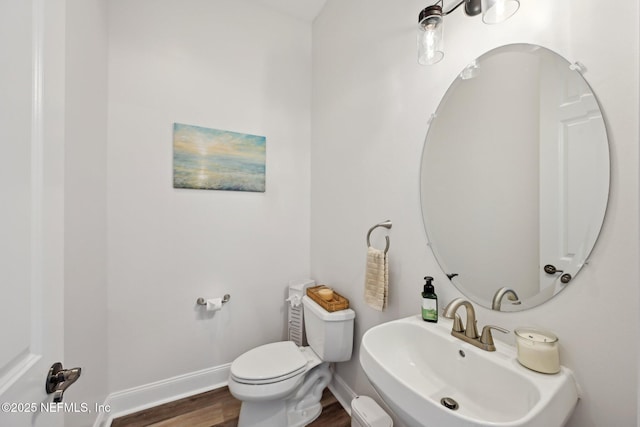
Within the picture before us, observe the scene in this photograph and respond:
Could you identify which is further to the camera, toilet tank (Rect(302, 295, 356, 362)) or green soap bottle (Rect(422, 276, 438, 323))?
toilet tank (Rect(302, 295, 356, 362))

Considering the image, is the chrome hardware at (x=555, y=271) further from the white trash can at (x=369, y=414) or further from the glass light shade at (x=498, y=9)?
the white trash can at (x=369, y=414)

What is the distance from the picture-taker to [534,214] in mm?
788

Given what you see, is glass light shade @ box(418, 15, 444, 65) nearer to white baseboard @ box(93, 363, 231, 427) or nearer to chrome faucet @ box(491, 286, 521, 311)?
chrome faucet @ box(491, 286, 521, 311)

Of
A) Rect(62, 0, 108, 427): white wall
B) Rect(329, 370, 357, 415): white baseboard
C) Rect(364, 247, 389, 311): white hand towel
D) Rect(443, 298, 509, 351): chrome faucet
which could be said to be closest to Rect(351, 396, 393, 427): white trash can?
Rect(329, 370, 357, 415): white baseboard

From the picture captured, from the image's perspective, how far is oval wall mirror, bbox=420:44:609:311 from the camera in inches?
26.8

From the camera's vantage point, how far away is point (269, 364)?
1.40 m

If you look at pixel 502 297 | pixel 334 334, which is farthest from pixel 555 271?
pixel 334 334

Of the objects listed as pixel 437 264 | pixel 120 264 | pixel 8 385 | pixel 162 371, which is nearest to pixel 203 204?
pixel 120 264

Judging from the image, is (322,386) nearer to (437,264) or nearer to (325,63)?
(437,264)

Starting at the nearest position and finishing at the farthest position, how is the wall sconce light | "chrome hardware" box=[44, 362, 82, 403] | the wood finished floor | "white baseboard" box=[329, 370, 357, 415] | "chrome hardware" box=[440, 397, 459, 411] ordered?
"chrome hardware" box=[44, 362, 82, 403]
"chrome hardware" box=[440, 397, 459, 411]
the wall sconce light
the wood finished floor
"white baseboard" box=[329, 370, 357, 415]

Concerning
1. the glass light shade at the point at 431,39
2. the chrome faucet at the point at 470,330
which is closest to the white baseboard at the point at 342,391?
the chrome faucet at the point at 470,330

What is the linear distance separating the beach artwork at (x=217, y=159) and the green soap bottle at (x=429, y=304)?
136 centimetres

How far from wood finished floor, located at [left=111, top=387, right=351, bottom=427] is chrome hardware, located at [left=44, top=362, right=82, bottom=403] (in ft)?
3.97

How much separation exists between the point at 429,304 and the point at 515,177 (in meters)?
0.57
